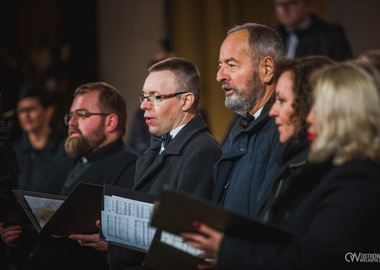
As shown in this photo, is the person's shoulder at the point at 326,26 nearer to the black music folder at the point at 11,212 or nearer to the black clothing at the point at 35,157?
the black clothing at the point at 35,157

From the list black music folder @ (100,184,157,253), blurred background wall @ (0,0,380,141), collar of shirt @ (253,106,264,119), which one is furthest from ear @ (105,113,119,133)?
blurred background wall @ (0,0,380,141)

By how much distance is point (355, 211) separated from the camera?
5.60ft

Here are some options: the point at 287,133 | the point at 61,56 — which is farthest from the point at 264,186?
the point at 61,56

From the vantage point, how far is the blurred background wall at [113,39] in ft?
21.6

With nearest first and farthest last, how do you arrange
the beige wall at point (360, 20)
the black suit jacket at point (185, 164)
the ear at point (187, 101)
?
the black suit jacket at point (185, 164), the ear at point (187, 101), the beige wall at point (360, 20)

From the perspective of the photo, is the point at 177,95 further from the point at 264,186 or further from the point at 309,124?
the point at 309,124

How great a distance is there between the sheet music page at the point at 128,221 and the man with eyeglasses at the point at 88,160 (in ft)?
2.39

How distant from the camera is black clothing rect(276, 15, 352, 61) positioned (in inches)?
186

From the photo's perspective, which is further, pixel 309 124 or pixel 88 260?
pixel 88 260

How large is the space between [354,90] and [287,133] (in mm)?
447

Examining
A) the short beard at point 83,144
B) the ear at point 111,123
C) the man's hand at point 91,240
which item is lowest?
the man's hand at point 91,240

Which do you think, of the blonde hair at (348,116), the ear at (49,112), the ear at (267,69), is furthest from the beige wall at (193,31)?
the blonde hair at (348,116)

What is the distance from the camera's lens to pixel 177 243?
7.06 feet

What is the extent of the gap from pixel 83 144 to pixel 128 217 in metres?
1.21
